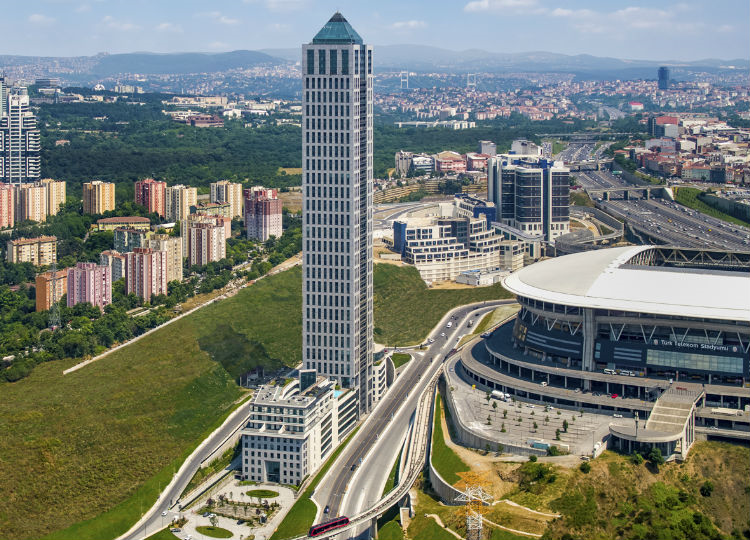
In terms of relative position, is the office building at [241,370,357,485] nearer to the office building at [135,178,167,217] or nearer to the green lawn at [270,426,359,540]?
the green lawn at [270,426,359,540]

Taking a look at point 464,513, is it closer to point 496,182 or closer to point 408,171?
point 496,182

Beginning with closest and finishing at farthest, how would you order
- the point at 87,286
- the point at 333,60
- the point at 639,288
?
1. the point at 333,60
2. the point at 639,288
3. the point at 87,286

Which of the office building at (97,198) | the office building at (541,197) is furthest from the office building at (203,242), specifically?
the office building at (541,197)

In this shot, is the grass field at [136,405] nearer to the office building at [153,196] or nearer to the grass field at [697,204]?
the office building at [153,196]

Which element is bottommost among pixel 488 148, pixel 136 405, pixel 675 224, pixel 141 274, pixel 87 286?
pixel 136 405

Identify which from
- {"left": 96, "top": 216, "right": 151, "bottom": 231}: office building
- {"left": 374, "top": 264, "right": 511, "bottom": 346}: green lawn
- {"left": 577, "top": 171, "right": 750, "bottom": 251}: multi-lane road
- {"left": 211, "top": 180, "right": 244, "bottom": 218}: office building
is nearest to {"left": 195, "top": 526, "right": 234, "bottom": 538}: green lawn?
{"left": 374, "top": 264, "right": 511, "bottom": 346}: green lawn

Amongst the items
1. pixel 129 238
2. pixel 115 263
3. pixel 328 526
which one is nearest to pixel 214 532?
pixel 328 526

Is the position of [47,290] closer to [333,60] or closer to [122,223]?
[122,223]

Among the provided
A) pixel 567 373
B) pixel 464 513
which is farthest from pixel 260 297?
pixel 464 513
